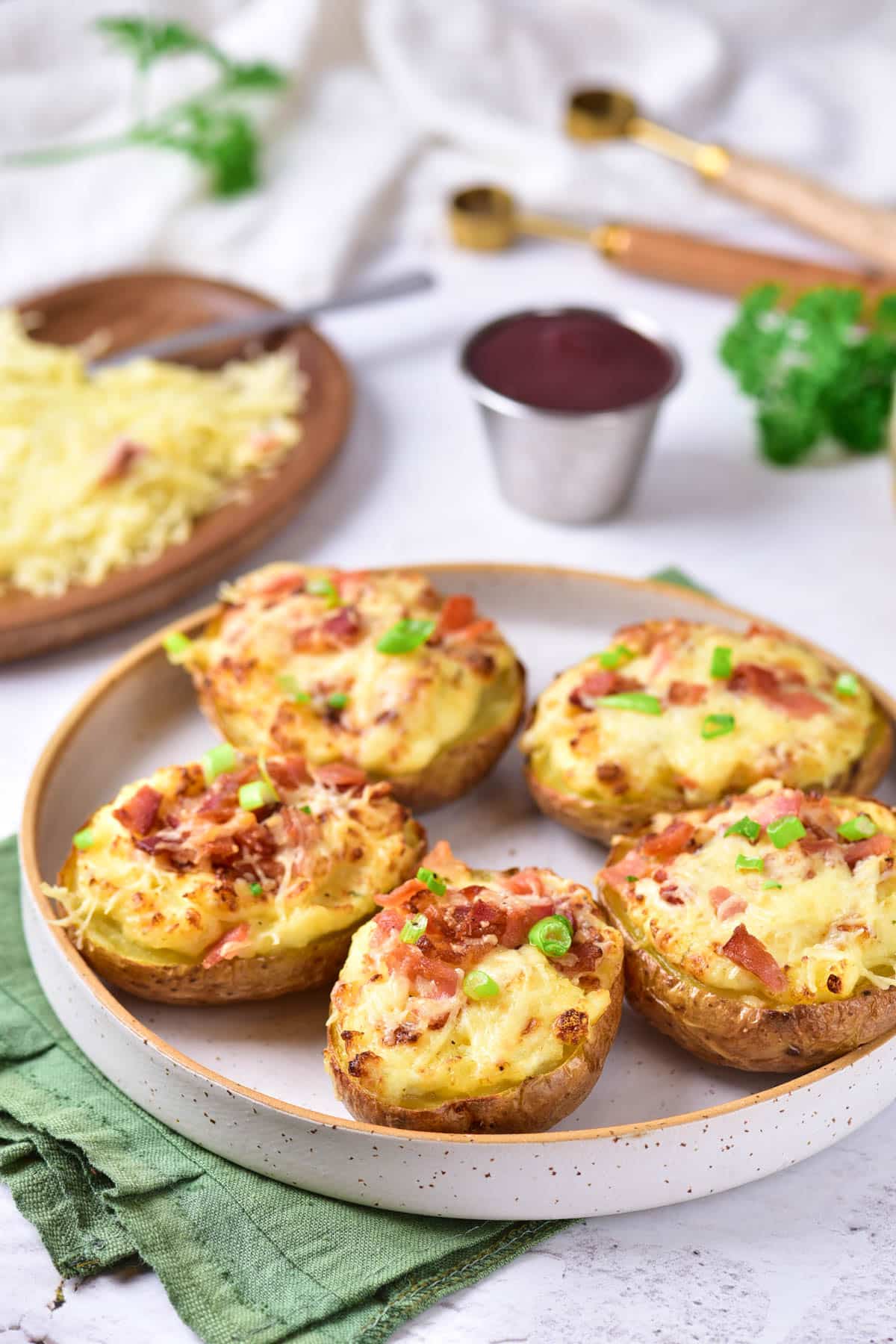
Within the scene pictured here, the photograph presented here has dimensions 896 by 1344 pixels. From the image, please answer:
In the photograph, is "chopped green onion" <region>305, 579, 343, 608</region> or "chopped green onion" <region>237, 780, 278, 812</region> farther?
"chopped green onion" <region>305, 579, 343, 608</region>

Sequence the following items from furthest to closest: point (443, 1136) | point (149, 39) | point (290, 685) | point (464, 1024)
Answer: point (149, 39), point (290, 685), point (464, 1024), point (443, 1136)

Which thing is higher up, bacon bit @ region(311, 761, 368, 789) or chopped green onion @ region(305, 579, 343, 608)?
chopped green onion @ region(305, 579, 343, 608)

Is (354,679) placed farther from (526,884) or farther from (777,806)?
(777,806)

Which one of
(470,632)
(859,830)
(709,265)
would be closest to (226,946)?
(470,632)

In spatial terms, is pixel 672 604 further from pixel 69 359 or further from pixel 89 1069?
pixel 69 359

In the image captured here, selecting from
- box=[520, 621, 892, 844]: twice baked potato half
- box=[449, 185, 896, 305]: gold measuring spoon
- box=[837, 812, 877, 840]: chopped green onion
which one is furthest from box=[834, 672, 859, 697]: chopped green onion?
box=[449, 185, 896, 305]: gold measuring spoon

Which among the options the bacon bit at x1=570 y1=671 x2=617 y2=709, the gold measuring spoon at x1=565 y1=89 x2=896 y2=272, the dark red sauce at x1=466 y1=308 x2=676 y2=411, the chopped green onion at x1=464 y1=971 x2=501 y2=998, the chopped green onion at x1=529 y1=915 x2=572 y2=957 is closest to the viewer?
the chopped green onion at x1=464 y1=971 x2=501 y2=998

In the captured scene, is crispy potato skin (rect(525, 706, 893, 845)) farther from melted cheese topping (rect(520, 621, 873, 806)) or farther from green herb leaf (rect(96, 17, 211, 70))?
green herb leaf (rect(96, 17, 211, 70))

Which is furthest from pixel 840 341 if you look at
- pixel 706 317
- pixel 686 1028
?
pixel 686 1028
